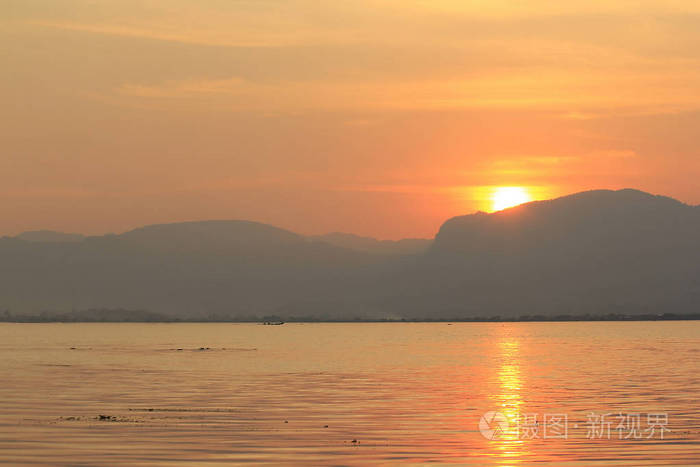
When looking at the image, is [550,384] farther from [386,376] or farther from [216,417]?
[216,417]

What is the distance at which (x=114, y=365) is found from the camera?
114m

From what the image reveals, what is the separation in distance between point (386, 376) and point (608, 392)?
969 inches

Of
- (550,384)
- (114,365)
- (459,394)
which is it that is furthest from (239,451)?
(114,365)

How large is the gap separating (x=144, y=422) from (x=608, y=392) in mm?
32851

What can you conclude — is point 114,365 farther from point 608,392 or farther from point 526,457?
point 526,457

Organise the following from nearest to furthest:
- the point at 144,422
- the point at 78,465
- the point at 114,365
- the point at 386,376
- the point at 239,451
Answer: the point at 78,465 → the point at 239,451 → the point at 144,422 → the point at 386,376 → the point at 114,365

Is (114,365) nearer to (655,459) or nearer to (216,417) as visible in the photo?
(216,417)

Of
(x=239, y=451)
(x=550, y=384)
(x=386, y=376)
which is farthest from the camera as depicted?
(x=386, y=376)

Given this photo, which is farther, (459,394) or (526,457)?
(459,394)

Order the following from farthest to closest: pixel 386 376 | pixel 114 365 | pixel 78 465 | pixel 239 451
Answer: pixel 114 365 → pixel 386 376 → pixel 239 451 → pixel 78 465

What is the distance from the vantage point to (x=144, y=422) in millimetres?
53188

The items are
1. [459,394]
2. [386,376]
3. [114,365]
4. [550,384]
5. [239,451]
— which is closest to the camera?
[239,451]

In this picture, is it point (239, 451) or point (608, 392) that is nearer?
point (239, 451)

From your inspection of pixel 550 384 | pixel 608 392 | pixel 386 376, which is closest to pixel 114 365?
pixel 386 376
